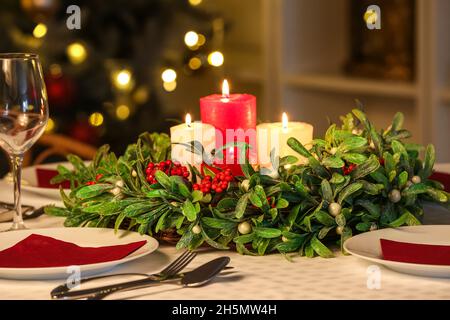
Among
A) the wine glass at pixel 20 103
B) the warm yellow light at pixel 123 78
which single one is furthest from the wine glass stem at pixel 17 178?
the warm yellow light at pixel 123 78

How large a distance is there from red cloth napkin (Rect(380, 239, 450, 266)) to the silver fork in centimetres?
22

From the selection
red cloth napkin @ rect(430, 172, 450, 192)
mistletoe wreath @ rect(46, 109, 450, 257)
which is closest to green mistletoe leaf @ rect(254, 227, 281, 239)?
mistletoe wreath @ rect(46, 109, 450, 257)

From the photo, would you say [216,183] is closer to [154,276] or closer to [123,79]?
[154,276]

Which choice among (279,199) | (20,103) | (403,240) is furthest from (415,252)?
(20,103)

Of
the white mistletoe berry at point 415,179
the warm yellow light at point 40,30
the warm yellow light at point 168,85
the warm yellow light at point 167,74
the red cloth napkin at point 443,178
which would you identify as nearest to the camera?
the white mistletoe berry at point 415,179

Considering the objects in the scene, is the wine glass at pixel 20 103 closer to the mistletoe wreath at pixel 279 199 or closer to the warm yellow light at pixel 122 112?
the mistletoe wreath at pixel 279 199

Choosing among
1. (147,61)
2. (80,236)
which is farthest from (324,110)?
(80,236)

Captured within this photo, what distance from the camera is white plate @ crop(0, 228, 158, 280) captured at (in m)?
1.02

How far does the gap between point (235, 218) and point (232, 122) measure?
14cm

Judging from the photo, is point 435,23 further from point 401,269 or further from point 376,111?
point 401,269

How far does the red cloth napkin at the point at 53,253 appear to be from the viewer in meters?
1.06

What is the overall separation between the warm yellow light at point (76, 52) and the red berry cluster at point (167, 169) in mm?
2043
